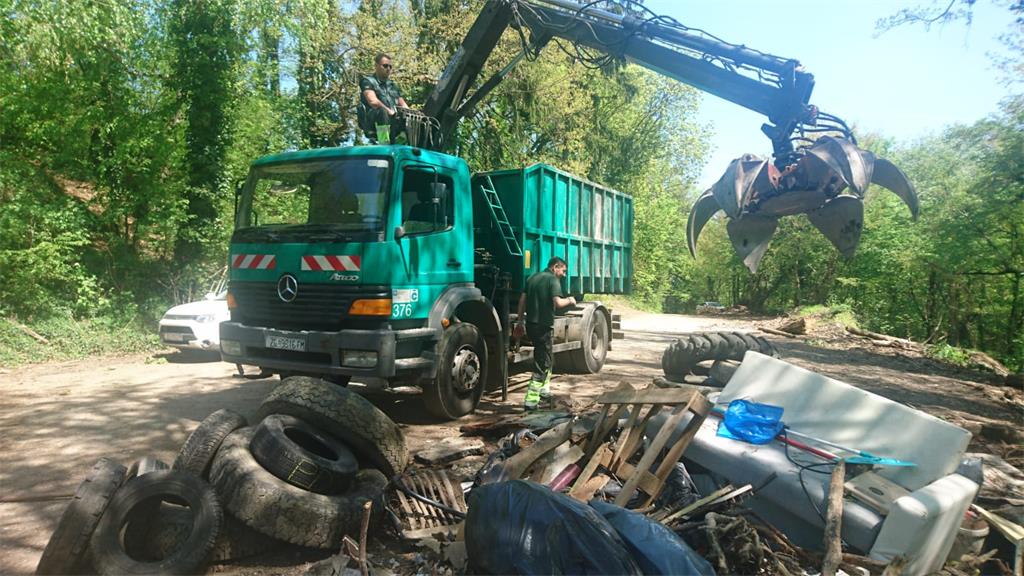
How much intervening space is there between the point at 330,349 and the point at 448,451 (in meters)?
1.45

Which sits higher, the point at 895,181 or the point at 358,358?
the point at 895,181

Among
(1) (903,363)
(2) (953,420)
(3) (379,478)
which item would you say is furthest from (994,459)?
(1) (903,363)

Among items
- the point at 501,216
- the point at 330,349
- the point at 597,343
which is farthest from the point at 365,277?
the point at 597,343

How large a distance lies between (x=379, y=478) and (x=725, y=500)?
2.24 metres

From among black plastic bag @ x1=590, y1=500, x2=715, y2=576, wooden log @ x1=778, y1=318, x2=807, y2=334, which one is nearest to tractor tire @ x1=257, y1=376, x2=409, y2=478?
black plastic bag @ x1=590, y1=500, x2=715, y2=576

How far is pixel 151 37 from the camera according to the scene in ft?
40.5

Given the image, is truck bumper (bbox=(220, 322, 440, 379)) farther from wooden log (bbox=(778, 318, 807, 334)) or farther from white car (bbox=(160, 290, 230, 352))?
wooden log (bbox=(778, 318, 807, 334))

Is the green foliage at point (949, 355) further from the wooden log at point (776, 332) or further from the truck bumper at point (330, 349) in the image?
the truck bumper at point (330, 349)

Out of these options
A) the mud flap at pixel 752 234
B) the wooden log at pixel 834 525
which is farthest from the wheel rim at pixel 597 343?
the wooden log at pixel 834 525

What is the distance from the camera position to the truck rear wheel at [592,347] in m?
8.92

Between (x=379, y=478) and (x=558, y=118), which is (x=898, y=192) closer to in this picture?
(x=379, y=478)

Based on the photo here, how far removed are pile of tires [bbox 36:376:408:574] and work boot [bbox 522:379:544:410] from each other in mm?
2617

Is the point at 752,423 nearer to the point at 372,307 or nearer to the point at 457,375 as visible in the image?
the point at 457,375

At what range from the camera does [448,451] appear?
476 cm
